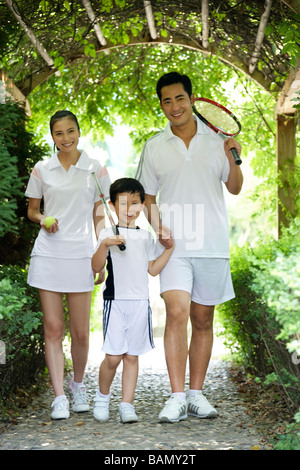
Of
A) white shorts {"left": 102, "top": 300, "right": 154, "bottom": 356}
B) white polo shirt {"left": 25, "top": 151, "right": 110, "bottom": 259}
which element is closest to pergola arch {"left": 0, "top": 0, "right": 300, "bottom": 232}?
white polo shirt {"left": 25, "top": 151, "right": 110, "bottom": 259}

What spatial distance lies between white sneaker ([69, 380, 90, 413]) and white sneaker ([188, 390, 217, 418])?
2.47 feet

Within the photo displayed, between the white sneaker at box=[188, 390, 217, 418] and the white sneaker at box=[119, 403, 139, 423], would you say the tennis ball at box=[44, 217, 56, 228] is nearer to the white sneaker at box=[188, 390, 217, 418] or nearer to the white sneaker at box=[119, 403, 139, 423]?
the white sneaker at box=[119, 403, 139, 423]

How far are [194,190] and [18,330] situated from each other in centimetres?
145

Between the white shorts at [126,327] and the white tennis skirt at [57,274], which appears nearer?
the white shorts at [126,327]

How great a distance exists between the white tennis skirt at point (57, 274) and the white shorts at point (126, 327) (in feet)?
1.20

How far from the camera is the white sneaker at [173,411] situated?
4.47 m

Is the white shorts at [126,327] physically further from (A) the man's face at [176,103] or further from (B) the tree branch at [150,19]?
(B) the tree branch at [150,19]


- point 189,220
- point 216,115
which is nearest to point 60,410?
point 189,220

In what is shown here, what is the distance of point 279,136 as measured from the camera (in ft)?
25.4

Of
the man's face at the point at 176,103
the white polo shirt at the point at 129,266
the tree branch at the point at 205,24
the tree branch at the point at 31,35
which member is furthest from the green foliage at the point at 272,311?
the tree branch at the point at 31,35

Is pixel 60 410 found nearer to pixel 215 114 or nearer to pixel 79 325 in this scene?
pixel 79 325

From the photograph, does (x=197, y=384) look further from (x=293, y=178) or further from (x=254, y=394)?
(x=293, y=178)
